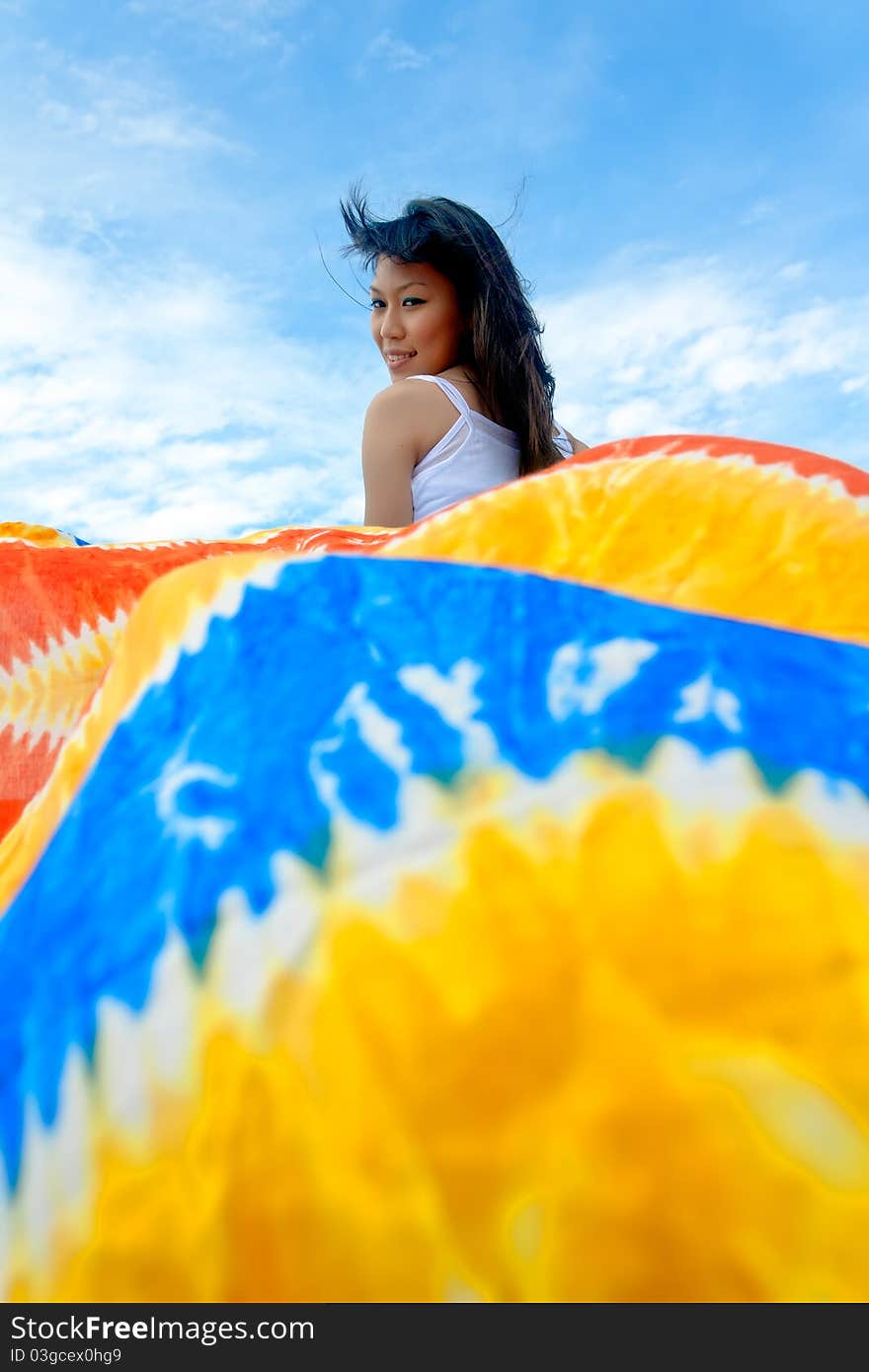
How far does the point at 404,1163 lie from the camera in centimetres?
25

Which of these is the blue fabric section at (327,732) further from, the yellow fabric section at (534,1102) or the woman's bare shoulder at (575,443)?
the woman's bare shoulder at (575,443)

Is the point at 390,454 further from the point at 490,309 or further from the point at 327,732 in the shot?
the point at 327,732

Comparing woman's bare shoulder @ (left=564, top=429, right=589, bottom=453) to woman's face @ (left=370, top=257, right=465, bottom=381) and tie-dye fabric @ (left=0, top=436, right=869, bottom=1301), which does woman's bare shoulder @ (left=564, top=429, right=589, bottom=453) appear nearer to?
Result: woman's face @ (left=370, top=257, right=465, bottom=381)

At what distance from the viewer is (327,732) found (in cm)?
32

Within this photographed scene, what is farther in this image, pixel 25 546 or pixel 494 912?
pixel 25 546

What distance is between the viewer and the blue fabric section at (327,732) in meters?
0.30

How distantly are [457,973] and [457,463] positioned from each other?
61.4 inches

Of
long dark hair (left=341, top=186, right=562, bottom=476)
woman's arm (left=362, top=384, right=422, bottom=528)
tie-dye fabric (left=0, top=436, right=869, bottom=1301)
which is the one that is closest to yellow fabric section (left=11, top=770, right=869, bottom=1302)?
tie-dye fabric (left=0, top=436, right=869, bottom=1301)

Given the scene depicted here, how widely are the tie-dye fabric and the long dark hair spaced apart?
5.21ft

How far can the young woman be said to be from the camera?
68.2 inches

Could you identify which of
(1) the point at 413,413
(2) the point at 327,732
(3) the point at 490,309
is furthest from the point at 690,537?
(3) the point at 490,309
